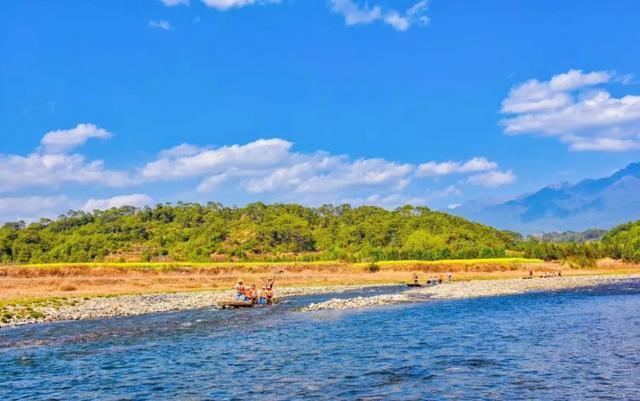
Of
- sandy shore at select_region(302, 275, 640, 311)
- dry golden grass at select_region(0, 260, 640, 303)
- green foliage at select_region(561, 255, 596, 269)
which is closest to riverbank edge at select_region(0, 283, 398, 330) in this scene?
dry golden grass at select_region(0, 260, 640, 303)

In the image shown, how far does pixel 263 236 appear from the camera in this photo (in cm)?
15862

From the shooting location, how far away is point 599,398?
1808 cm

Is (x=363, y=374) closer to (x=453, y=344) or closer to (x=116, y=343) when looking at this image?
(x=453, y=344)

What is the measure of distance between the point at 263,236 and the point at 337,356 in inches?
5235

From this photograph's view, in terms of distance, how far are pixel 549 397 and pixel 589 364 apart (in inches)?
224

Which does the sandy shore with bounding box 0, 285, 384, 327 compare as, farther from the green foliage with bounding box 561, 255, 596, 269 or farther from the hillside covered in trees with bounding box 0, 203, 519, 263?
the hillside covered in trees with bounding box 0, 203, 519, 263

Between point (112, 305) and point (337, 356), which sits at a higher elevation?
point (112, 305)

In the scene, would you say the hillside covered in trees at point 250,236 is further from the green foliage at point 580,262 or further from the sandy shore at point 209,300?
the sandy shore at point 209,300

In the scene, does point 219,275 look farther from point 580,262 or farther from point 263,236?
point 263,236

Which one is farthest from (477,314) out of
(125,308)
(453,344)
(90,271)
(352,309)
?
(90,271)

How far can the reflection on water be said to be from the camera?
20328 mm

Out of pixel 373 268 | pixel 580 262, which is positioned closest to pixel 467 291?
pixel 373 268

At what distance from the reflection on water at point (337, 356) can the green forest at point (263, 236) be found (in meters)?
79.9

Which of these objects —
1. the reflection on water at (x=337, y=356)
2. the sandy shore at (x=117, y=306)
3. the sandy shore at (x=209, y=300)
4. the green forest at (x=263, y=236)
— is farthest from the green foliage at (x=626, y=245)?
the reflection on water at (x=337, y=356)
